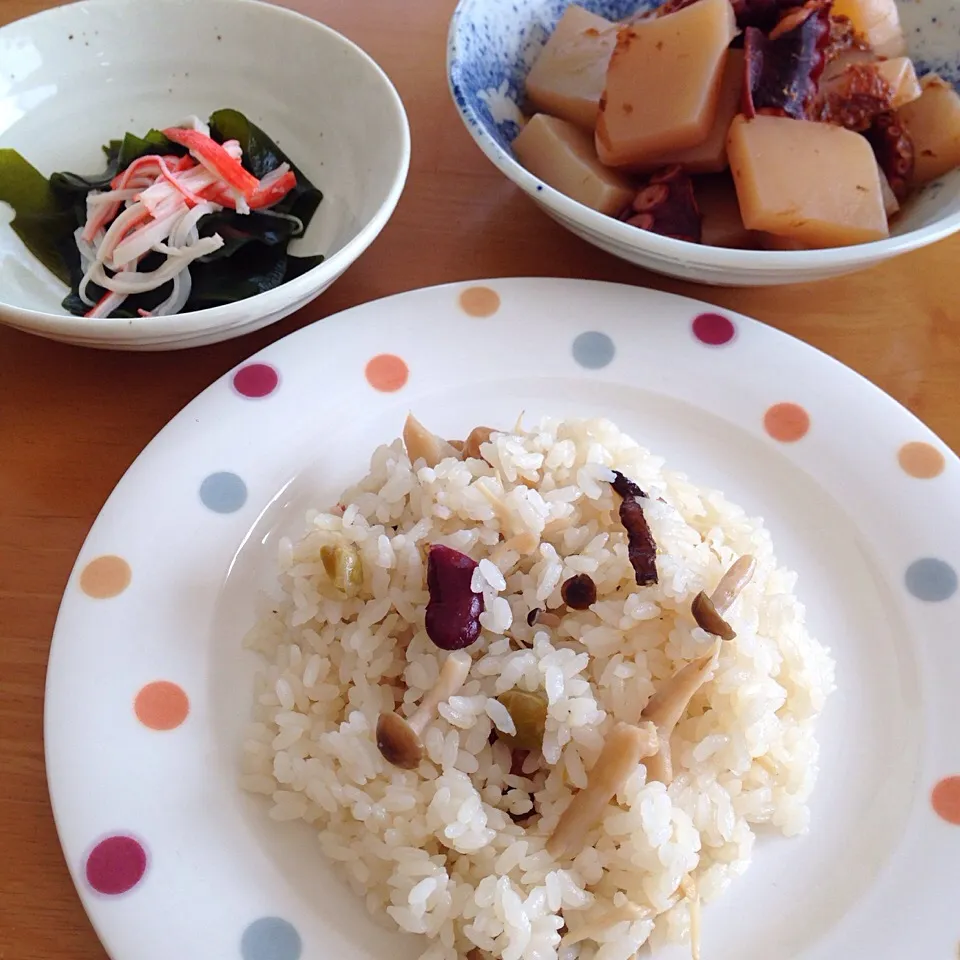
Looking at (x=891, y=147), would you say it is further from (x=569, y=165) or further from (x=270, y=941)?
(x=270, y=941)

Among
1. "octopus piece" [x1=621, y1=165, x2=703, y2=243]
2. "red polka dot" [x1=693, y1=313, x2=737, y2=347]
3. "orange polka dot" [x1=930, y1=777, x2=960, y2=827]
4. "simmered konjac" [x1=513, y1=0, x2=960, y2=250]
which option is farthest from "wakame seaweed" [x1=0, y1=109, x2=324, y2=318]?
"orange polka dot" [x1=930, y1=777, x2=960, y2=827]

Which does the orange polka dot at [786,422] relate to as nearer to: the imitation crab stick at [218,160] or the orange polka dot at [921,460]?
the orange polka dot at [921,460]

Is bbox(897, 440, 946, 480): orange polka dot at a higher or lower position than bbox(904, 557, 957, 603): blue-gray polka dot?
higher

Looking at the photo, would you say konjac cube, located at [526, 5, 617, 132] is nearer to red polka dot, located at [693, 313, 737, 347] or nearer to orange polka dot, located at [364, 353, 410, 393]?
red polka dot, located at [693, 313, 737, 347]

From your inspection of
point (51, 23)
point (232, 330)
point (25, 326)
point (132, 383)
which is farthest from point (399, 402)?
point (51, 23)

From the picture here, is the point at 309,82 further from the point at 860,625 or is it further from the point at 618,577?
the point at 860,625

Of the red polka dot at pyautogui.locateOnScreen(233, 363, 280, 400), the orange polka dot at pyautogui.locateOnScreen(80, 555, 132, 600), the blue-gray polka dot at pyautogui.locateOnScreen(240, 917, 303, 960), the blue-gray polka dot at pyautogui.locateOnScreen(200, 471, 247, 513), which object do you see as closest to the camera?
the blue-gray polka dot at pyautogui.locateOnScreen(240, 917, 303, 960)
